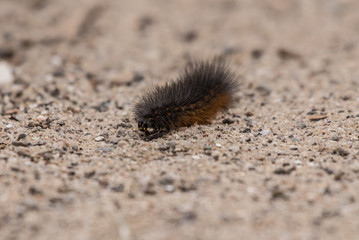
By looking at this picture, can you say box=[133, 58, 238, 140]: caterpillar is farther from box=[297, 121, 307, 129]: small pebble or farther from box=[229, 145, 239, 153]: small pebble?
box=[297, 121, 307, 129]: small pebble

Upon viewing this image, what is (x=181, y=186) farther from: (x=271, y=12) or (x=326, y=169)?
(x=271, y=12)

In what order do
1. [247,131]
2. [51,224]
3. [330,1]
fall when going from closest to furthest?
1. [51,224]
2. [247,131]
3. [330,1]

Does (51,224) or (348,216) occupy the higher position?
(51,224)

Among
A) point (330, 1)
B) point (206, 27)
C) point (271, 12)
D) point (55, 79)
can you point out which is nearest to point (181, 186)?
point (55, 79)

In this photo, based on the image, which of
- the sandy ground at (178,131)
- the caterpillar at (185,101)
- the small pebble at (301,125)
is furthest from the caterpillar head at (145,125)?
the small pebble at (301,125)

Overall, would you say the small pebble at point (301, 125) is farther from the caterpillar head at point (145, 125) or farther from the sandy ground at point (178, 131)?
the caterpillar head at point (145, 125)

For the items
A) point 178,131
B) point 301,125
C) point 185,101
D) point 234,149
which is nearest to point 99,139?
point 178,131
